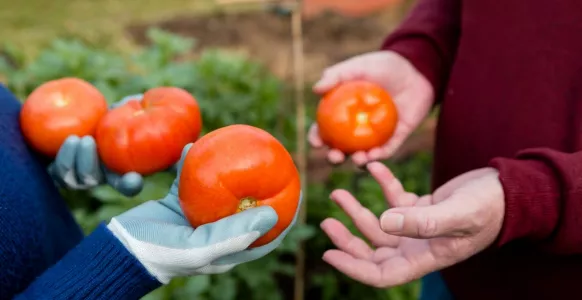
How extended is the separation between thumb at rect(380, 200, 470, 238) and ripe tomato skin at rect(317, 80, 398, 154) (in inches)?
22.1

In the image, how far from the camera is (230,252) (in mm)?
1073

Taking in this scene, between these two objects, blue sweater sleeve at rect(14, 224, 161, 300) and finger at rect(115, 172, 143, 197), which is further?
finger at rect(115, 172, 143, 197)

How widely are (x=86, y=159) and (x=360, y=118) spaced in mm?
724

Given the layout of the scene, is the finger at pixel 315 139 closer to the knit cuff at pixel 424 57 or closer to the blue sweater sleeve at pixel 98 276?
the knit cuff at pixel 424 57

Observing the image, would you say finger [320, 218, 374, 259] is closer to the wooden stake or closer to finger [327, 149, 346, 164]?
finger [327, 149, 346, 164]

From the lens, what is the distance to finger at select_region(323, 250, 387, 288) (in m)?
1.30

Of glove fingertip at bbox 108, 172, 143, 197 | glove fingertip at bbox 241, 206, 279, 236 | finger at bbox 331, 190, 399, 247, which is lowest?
finger at bbox 331, 190, 399, 247

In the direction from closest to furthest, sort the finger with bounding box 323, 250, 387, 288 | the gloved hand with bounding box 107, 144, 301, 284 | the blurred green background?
the gloved hand with bounding box 107, 144, 301, 284
the finger with bounding box 323, 250, 387, 288
the blurred green background

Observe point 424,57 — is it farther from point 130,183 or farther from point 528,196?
point 130,183

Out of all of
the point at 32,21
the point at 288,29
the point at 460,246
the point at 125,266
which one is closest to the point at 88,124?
the point at 125,266

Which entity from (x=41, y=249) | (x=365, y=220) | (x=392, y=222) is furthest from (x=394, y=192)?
(x=41, y=249)

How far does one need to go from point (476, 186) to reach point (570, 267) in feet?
1.05

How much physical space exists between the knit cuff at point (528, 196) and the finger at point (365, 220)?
0.97 ft

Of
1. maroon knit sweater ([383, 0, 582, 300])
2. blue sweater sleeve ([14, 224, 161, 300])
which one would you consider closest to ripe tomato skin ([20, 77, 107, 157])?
blue sweater sleeve ([14, 224, 161, 300])
